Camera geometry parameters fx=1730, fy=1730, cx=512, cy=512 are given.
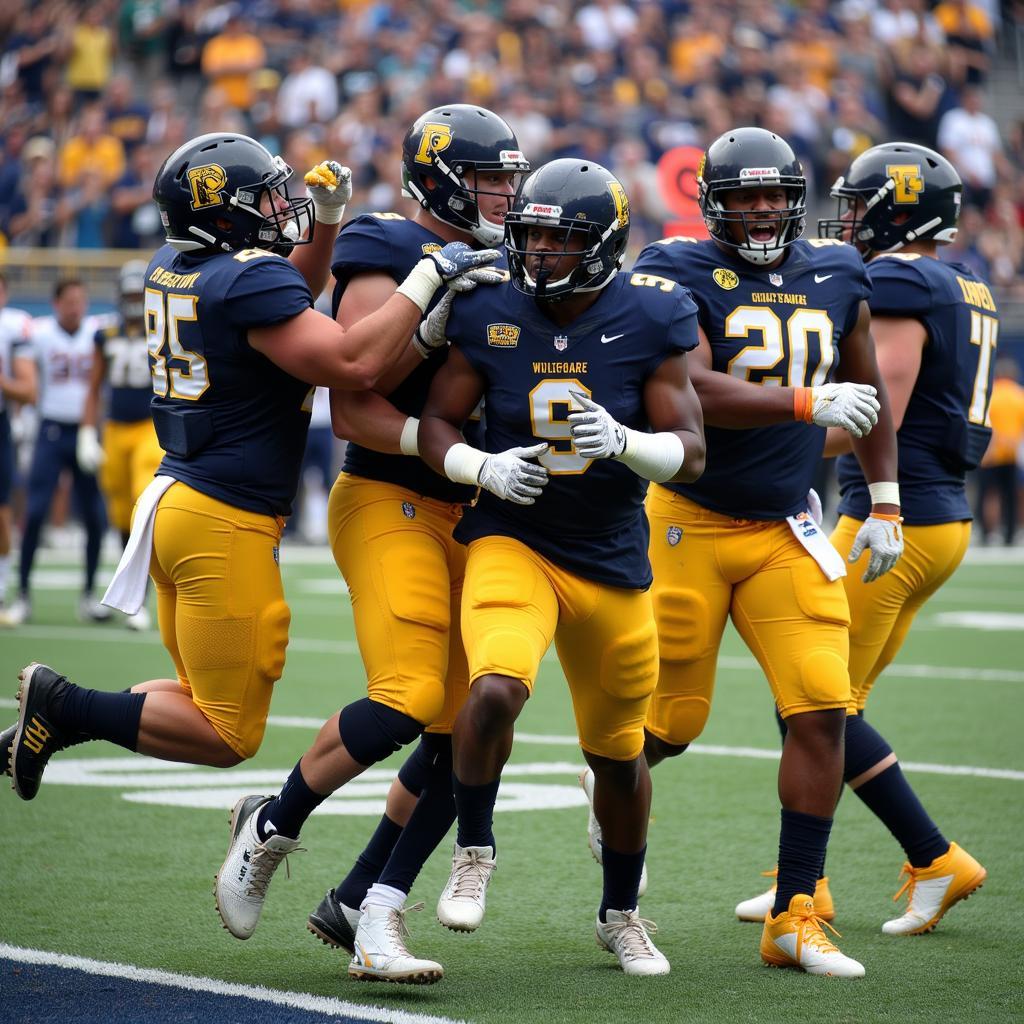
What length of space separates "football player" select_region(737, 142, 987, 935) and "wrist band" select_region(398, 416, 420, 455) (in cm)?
136

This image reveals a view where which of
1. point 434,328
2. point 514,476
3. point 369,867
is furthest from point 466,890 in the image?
point 434,328

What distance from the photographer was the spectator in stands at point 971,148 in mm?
19031

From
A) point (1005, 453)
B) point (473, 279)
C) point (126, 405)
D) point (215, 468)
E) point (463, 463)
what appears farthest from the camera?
point (1005, 453)

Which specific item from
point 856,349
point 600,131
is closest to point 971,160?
point 600,131

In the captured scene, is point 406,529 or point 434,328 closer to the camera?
point 434,328

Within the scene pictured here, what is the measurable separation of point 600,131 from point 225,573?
13758mm

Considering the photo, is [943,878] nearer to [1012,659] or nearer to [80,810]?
[80,810]

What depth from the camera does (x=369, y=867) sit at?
424 centimetres

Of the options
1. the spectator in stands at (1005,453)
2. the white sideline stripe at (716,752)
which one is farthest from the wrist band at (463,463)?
the spectator in stands at (1005,453)

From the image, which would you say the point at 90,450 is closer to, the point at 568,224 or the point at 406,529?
the point at 406,529

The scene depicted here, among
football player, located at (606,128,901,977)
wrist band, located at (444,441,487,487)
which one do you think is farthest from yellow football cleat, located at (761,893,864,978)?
wrist band, located at (444,441,487,487)

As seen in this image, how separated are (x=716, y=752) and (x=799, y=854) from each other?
273 cm

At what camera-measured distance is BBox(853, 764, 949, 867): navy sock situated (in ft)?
15.3

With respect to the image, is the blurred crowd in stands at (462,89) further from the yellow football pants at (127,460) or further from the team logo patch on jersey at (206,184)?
the team logo patch on jersey at (206,184)
